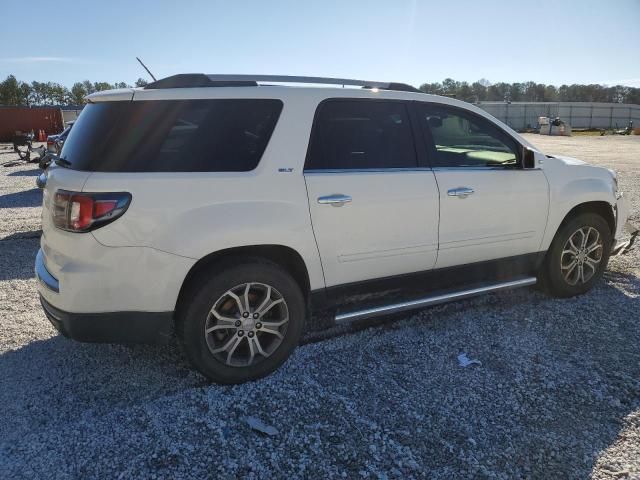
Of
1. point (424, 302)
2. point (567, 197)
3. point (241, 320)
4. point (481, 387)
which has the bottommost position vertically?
point (481, 387)

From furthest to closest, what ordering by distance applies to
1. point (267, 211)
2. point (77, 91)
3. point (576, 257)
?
point (77, 91)
point (576, 257)
point (267, 211)

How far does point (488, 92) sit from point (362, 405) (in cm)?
11997

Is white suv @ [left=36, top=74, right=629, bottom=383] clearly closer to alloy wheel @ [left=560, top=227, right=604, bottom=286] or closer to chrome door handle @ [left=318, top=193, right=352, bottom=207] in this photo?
chrome door handle @ [left=318, top=193, right=352, bottom=207]

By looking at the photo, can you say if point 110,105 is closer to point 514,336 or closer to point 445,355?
point 445,355

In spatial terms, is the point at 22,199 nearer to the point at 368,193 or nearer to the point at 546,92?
the point at 368,193

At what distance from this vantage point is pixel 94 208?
8.85 feet

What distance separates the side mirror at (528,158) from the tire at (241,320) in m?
2.20

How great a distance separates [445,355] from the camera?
3580mm

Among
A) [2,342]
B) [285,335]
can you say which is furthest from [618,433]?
[2,342]

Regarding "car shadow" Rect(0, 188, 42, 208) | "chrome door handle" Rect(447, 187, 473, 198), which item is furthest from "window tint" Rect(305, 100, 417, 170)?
"car shadow" Rect(0, 188, 42, 208)

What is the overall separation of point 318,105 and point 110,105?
1.31 meters

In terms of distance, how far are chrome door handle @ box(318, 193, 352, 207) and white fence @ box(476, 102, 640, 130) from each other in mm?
63702

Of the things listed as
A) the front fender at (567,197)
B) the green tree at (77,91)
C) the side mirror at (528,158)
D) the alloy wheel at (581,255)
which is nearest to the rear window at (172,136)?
the side mirror at (528,158)

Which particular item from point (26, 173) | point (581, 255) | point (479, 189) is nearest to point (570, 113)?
point (26, 173)
